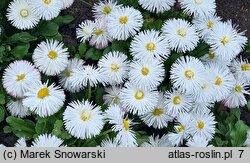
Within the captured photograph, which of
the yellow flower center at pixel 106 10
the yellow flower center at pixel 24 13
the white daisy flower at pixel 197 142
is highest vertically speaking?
the yellow flower center at pixel 106 10

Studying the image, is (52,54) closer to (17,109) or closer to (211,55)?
(17,109)

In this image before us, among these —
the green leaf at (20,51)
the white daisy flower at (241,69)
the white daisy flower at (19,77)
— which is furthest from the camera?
the white daisy flower at (241,69)

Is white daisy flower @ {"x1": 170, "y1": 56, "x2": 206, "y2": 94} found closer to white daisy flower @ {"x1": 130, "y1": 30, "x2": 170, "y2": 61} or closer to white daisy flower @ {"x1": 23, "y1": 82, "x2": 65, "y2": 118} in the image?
white daisy flower @ {"x1": 130, "y1": 30, "x2": 170, "y2": 61}

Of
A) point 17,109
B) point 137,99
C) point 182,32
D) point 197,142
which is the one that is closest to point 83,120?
point 137,99

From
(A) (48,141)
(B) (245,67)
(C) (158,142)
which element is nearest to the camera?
(A) (48,141)

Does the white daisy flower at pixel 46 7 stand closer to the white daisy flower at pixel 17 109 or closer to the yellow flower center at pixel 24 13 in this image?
the yellow flower center at pixel 24 13

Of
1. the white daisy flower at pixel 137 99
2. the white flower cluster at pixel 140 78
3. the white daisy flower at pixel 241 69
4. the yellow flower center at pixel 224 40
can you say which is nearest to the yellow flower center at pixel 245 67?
the white daisy flower at pixel 241 69

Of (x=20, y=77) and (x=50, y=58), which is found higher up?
(x=50, y=58)
